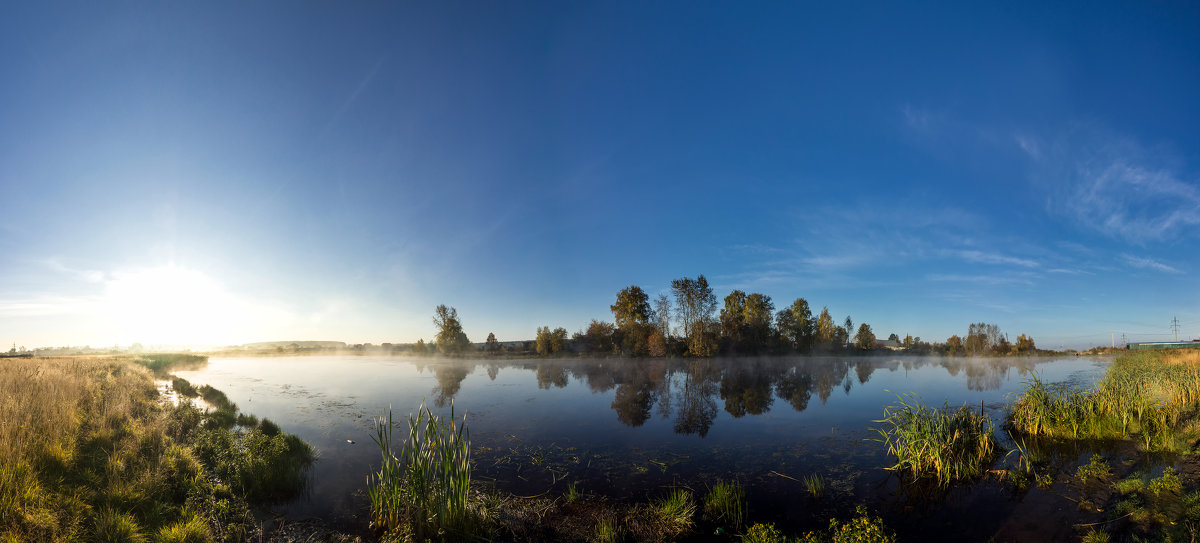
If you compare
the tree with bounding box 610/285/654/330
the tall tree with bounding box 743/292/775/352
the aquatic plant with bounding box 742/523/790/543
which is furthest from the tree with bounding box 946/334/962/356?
the aquatic plant with bounding box 742/523/790/543

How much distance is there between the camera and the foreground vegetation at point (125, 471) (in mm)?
5965

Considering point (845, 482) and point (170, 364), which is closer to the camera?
point (845, 482)

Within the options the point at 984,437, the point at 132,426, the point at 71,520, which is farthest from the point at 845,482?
the point at 132,426

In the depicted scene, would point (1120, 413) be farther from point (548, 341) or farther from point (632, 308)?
point (548, 341)

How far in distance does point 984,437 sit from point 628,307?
53.2 m

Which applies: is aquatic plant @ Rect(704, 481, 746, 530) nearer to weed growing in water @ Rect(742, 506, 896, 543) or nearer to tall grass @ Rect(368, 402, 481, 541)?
weed growing in water @ Rect(742, 506, 896, 543)

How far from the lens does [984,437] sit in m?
11.0

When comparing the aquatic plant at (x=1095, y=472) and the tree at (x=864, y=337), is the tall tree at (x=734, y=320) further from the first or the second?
the aquatic plant at (x=1095, y=472)

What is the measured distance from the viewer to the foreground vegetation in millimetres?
5965

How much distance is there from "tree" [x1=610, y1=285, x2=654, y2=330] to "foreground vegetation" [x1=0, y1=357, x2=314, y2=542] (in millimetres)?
52462

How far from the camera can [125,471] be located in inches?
314

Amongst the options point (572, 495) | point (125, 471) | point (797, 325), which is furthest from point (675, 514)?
point (797, 325)

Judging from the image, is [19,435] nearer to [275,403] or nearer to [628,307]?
[275,403]

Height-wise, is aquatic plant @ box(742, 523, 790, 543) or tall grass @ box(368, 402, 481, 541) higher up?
tall grass @ box(368, 402, 481, 541)
